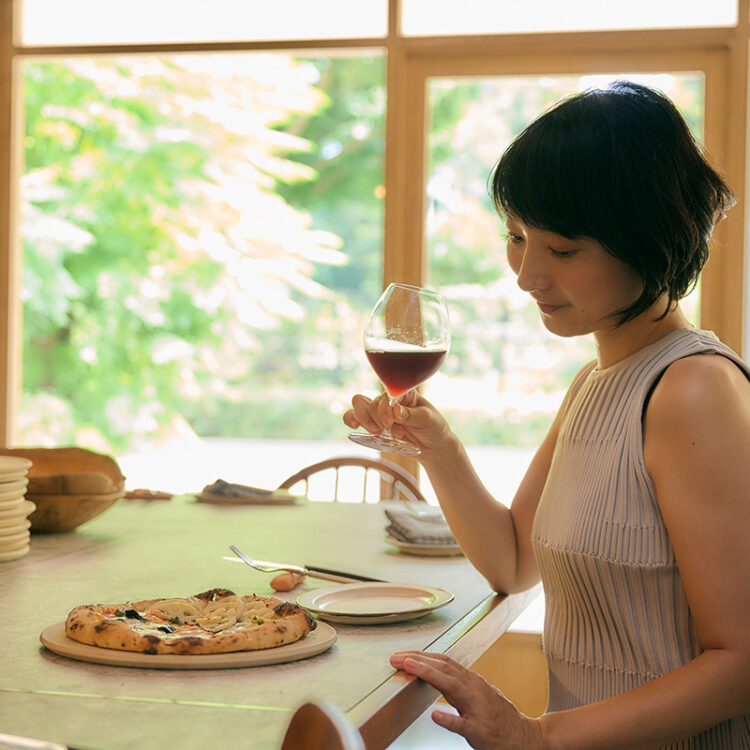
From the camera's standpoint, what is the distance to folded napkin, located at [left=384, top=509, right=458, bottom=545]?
71.9 inches

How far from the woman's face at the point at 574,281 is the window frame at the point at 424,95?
261 centimetres

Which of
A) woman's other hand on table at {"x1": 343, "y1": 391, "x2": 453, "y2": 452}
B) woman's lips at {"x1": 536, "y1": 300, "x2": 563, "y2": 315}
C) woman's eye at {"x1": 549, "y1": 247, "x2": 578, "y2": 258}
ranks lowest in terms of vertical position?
woman's other hand on table at {"x1": 343, "y1": 391, "x2": 453, "y2": 452}

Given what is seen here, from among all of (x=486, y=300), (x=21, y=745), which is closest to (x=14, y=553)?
(x=21, y=745)

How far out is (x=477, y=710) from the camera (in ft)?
3.49

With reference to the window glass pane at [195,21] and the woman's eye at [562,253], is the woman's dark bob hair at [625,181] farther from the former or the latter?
the window glass pane at [195,21]

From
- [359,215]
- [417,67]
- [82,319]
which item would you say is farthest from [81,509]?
[82,319]

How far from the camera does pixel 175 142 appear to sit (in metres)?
7.27

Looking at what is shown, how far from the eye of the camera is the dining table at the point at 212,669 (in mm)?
902

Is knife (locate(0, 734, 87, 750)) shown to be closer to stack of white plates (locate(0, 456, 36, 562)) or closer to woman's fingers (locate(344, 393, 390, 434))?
woman's fingers (locate(344, 393, 390, 434))

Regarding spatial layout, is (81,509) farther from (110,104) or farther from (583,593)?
(110,104)

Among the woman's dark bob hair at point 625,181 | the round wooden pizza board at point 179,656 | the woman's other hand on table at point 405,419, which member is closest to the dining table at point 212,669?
the round wooden pizza board at point 179,656

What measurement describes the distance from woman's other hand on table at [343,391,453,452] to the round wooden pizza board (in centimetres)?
37

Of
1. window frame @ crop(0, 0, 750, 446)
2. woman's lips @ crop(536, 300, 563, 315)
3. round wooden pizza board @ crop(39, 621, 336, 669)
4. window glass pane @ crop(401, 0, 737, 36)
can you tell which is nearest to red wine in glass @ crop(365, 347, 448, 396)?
woman's lips @ crop(536, 300, 563, 315)

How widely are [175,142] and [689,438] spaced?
6621 mm
